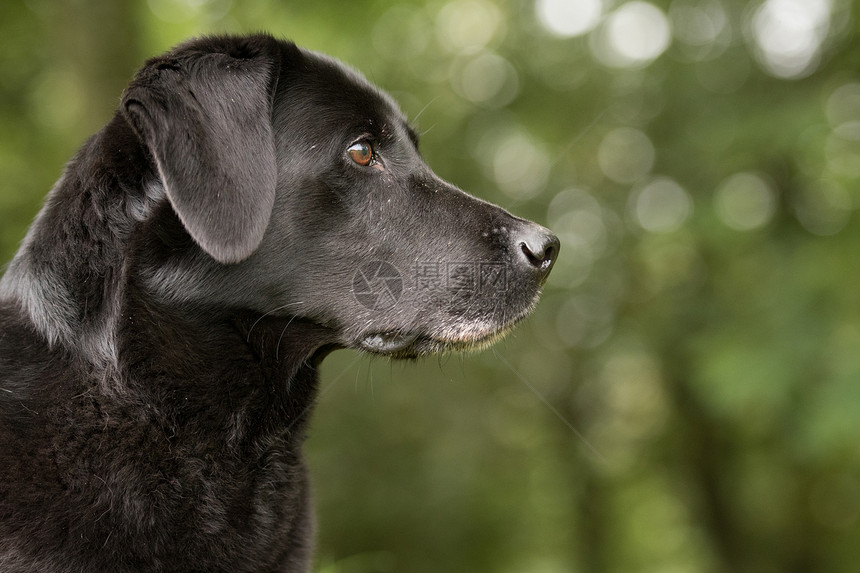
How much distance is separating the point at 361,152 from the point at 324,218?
31 centimetres

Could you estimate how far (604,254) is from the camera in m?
10.2

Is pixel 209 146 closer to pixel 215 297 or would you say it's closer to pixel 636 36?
pixel 215 297

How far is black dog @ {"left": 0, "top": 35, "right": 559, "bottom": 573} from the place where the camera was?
230 centimetres

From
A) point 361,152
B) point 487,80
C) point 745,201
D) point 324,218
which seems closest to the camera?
point 324,218

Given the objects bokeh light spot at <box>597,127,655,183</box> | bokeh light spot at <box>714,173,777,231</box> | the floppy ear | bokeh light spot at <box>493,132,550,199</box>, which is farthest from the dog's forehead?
bokeh light spot at <box>493,132,550,199</box>

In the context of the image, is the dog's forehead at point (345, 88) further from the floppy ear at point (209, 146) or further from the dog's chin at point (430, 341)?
the dog's chin at point (430, 341)

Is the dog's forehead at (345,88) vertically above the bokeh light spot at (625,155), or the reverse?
Result: the dog's forehead at (345,88)

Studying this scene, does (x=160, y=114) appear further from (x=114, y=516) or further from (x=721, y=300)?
(x=721, y=300)

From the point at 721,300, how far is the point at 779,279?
6.21 feet

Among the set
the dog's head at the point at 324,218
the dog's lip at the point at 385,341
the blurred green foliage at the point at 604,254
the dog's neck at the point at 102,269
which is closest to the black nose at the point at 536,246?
the dog's head at the point at 324,218

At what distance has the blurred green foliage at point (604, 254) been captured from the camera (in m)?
5.67

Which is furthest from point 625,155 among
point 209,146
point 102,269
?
point 102,269

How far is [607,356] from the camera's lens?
10180mm

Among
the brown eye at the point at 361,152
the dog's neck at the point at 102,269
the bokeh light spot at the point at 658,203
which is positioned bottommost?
the bokeh light spot at the point at 658,203
